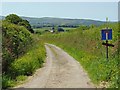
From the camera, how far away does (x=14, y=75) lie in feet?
64.0

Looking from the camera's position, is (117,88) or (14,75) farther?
(14,75)

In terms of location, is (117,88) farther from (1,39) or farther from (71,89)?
(1,39)

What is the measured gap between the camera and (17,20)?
2522 inches

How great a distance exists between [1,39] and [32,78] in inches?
105

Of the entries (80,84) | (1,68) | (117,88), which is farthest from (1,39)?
(117,88)

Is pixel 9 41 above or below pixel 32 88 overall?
above

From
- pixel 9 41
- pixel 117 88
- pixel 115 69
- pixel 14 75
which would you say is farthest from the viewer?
pixel 9 41

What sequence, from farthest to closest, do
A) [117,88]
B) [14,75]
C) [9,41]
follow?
[9,41], [14,75], [117,88]

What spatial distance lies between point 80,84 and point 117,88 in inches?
134

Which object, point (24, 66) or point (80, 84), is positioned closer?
point (80, 84)

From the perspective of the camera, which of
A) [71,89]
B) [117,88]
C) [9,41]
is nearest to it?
[117,88]

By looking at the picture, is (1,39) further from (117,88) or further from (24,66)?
(117,88)

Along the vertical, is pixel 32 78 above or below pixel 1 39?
below

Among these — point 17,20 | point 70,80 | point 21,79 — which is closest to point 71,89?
point 70,80
